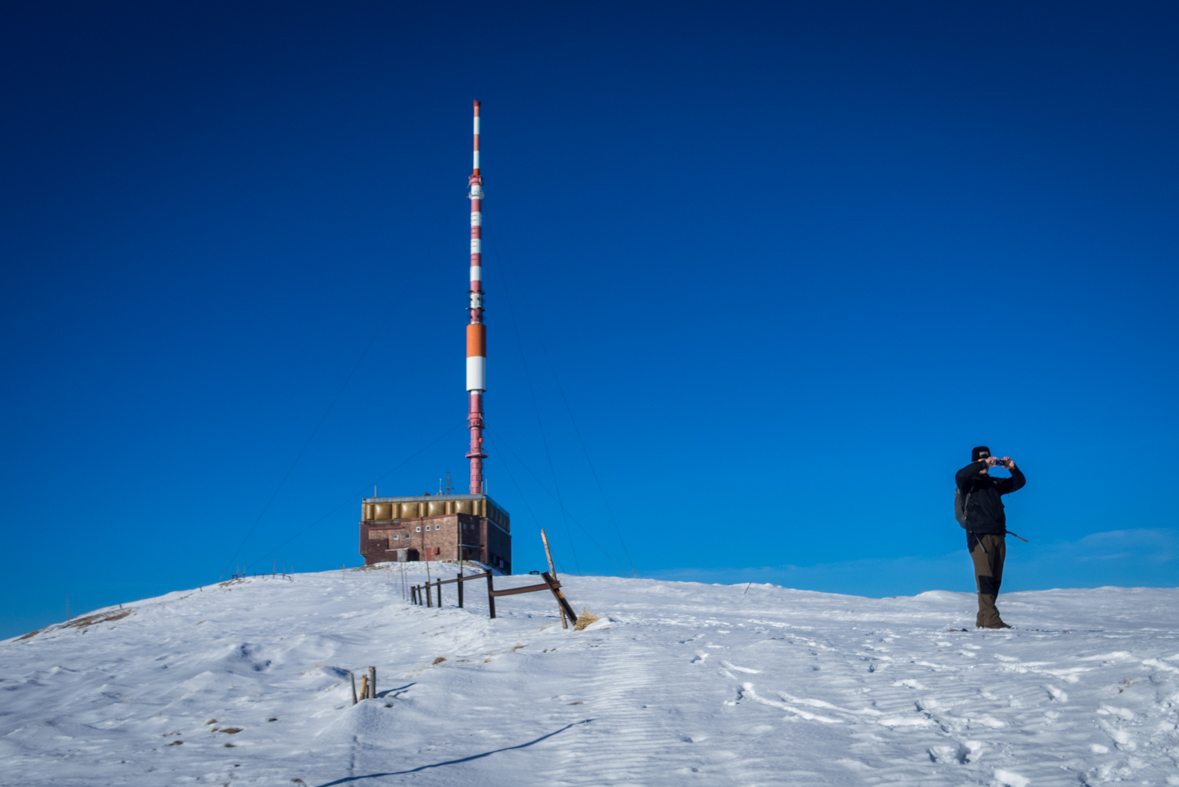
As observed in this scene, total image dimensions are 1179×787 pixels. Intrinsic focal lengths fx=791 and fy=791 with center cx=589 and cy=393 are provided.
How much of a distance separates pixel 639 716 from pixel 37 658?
17.2 meters

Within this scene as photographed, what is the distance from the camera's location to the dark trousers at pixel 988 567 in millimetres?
11055

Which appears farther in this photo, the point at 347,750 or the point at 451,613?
the point at 451,613

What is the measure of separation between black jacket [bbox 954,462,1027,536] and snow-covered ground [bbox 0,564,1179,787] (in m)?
1.45

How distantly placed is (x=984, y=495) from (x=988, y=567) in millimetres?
997

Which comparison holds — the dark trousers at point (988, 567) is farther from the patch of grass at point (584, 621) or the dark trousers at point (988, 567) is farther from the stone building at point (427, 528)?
the stone building at point (427, 528)

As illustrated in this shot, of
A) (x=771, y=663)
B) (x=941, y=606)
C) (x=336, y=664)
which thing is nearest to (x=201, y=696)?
(x=336, y=664)

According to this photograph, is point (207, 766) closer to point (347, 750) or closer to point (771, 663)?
point (347, 750)

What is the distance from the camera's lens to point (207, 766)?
7.57 metres

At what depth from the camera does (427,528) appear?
5556cm

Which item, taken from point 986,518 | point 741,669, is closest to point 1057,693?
point 741,669

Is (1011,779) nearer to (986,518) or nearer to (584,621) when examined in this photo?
(986,518)

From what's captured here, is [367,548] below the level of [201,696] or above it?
above

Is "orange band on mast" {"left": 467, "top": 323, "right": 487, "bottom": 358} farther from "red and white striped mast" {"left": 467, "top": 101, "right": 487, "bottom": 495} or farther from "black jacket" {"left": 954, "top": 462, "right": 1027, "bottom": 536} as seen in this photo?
"black jacket" {"left": 954, "top": 462, "right": 1027, "bottom": 536}

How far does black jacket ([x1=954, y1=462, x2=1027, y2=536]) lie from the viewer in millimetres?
11078
